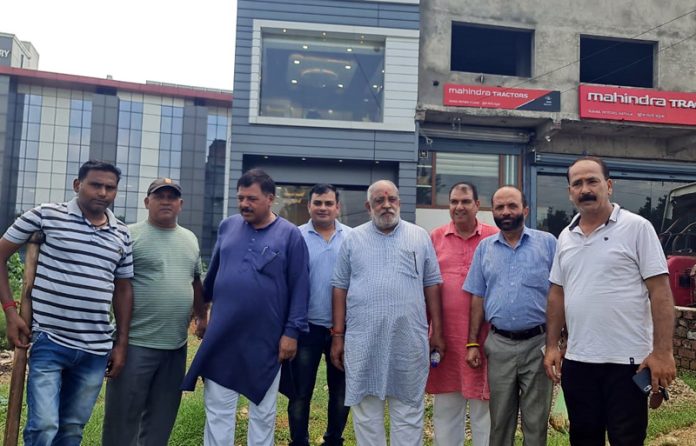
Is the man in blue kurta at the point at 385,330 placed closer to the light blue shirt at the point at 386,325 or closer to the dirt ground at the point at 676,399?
the light blue shirt at the point at 386,325

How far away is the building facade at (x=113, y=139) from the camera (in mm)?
35906

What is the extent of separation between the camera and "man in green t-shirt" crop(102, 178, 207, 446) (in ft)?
10.7

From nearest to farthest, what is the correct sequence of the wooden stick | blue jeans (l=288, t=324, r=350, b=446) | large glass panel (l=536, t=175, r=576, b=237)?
the wooden stick → blue jeans (l=288, t=324, r=350, b=446) → large glass panel (l=536, t=175, r=576, b=237)

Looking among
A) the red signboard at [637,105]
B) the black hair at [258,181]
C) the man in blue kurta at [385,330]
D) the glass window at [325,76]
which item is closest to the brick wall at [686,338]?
the man in blue kurta at [385,330]

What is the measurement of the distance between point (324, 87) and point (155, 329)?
1036cm

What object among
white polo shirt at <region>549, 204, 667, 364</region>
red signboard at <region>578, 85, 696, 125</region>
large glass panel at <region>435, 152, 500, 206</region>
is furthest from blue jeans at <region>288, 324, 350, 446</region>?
red signboard at <region>578, 85, 696, 125</region>

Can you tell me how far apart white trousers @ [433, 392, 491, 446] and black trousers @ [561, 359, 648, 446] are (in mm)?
660

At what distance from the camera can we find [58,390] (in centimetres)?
290

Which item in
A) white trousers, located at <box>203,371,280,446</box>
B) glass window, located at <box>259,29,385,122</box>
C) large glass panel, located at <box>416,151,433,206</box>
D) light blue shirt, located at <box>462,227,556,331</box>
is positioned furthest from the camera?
large glass panel, located at <box>416,151,433,206</box>

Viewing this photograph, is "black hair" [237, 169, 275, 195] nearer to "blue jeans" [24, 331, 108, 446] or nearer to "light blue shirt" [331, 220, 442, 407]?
"light blue shirt" [331, 220, 442, 407]

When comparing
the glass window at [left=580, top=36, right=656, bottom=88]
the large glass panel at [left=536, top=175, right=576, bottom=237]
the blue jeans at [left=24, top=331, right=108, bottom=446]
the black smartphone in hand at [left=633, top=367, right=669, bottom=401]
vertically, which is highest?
the glass window at [left=580, top=36, right=656, bottom=88]

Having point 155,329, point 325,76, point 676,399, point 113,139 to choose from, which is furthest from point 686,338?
point 113,139

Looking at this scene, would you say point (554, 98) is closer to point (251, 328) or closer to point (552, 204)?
point (552, 204)

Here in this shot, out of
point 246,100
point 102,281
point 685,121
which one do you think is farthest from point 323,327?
point 685,121
